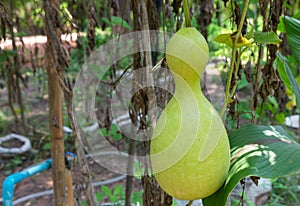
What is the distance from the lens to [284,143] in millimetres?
559

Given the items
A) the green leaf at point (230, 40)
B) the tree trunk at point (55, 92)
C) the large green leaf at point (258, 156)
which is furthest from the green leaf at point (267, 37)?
the tree trunk at point (55, 92)

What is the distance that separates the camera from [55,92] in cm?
89

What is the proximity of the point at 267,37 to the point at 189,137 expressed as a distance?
20 cm

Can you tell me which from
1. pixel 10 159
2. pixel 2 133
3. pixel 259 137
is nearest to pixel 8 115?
pixel 2 133

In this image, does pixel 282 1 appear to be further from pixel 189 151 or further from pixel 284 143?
pixel 189 151

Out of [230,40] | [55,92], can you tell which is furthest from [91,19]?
[230,40]

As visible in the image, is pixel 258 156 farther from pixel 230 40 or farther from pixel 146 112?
pixel 146 112

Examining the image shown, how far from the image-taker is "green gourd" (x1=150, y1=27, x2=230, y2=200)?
1.60ft

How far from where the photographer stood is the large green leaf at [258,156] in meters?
0.49

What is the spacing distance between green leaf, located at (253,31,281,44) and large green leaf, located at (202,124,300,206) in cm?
15

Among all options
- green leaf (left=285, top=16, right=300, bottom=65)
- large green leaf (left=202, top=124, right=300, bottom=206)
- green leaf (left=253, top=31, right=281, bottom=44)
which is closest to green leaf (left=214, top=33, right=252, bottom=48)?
→ green leaf (left=253, top=31, right=281, bottom=44)

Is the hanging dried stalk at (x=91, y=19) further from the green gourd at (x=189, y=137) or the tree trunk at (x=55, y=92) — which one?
the green gourd at (x=189, y=137)

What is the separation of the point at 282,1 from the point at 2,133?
2399mm

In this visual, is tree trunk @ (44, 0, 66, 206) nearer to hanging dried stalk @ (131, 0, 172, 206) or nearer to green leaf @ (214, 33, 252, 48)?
hanging dried stalk @ (131, 0, 172, 206)
